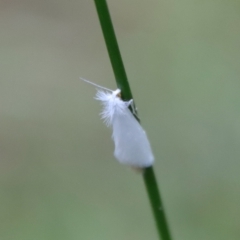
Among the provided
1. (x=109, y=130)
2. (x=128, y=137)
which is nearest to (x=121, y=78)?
(x=128, y=137)

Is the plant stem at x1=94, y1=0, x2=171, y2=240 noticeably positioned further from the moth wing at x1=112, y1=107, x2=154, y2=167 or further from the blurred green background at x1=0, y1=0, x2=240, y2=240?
the blurred green background at x1=0, y1=0, x2=240, y2=240

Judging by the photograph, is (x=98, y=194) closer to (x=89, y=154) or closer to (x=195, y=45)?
(x=89, y=154)

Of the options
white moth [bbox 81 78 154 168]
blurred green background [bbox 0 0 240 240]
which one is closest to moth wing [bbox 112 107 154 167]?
white moth [bbox 81 78 154 168]

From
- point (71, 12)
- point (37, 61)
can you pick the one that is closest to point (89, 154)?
point (37, 61)

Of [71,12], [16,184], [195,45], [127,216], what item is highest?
[71,12]

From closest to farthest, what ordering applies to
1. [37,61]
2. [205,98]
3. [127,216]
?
1. [127,216]
2. [205,98]
3. [37,61]

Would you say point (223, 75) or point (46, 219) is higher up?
point (223, 75)

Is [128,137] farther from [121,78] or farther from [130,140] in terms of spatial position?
[121,78]
